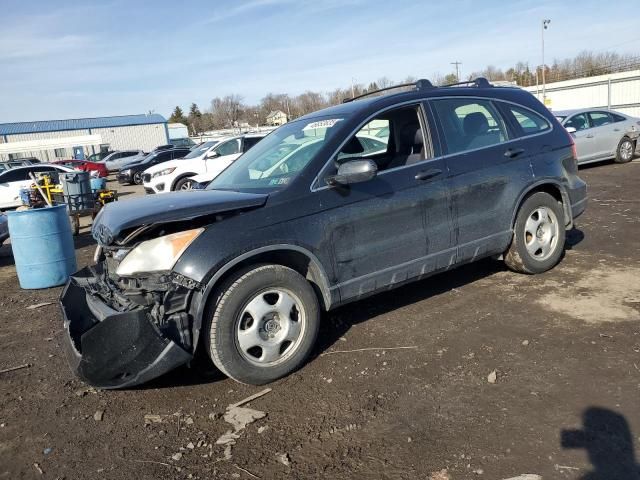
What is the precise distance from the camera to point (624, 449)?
267 centimetres

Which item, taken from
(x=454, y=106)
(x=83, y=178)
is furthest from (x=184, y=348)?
(x=83, y=178)

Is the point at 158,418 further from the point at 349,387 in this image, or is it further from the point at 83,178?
the point at 83,178

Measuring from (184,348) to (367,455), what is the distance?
1295 millimetres

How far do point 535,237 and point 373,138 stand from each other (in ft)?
6.27

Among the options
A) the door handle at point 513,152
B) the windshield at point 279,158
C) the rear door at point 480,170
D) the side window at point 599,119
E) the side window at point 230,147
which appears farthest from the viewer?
the side window at point 230,147

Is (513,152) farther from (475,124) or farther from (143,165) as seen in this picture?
(143,165)

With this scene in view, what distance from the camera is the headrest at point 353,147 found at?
4264 mm

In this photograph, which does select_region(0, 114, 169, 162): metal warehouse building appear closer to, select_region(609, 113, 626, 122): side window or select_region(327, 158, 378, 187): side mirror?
select_region(609, 113, 626, 122): side window

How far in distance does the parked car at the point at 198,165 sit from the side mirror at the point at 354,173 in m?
11.1

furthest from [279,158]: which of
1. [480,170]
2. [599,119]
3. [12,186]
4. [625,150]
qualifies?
[12,186]

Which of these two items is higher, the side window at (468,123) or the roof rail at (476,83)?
the roof rail at (476,83)

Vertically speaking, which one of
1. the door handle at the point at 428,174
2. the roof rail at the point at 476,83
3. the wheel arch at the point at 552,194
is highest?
the roof rail at the point at 476,83

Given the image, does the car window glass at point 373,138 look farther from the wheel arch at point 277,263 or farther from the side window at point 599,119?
the side window at point 599,119

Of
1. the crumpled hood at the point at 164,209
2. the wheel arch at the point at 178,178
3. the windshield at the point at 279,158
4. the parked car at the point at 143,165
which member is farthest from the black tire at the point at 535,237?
the parked car at the point at 143,165
